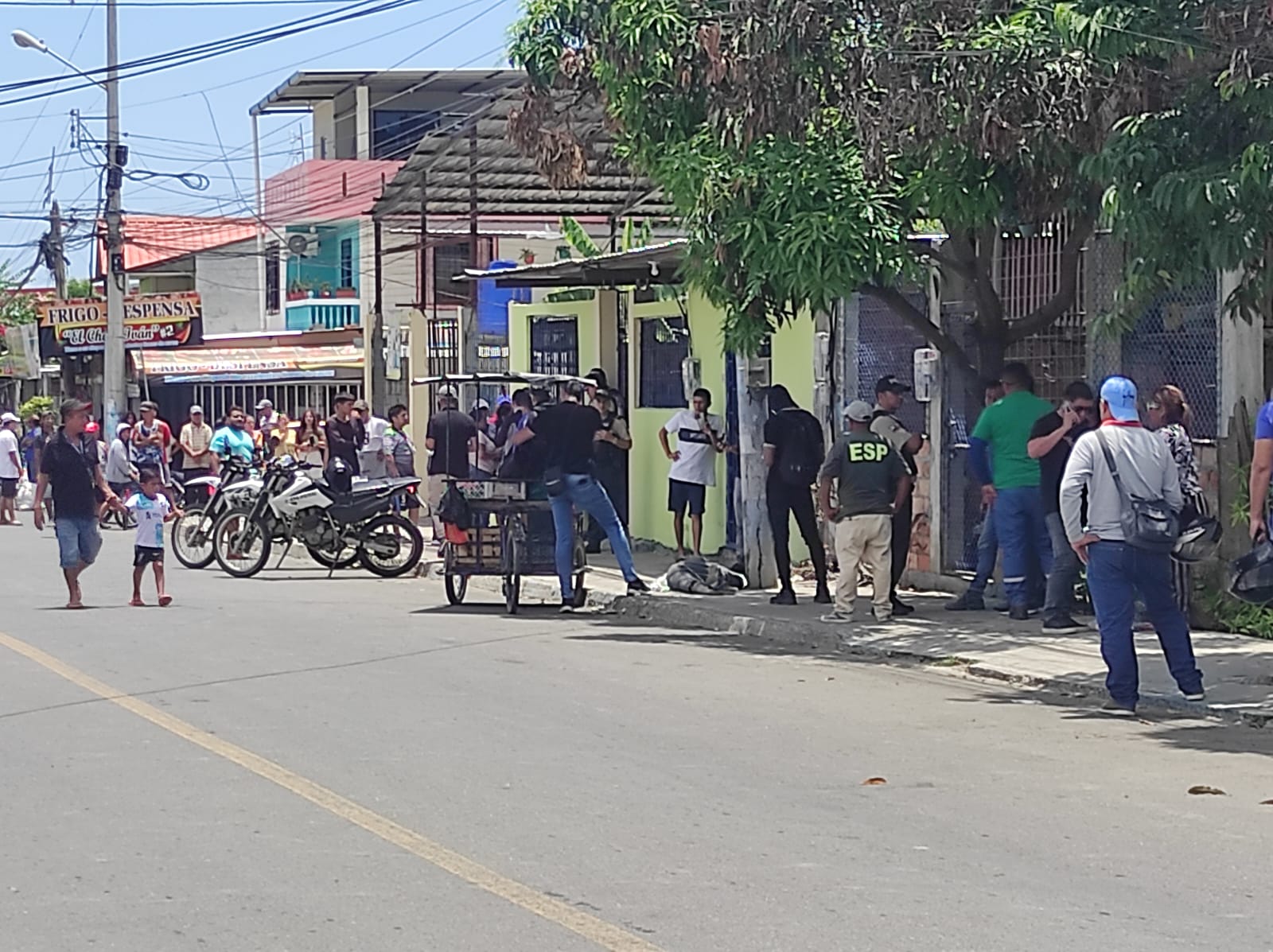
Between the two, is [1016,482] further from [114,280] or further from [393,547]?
[114,280]

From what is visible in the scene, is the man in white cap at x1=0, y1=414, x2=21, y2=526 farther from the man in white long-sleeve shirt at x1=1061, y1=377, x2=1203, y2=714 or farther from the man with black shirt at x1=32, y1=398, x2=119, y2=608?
the man in white long-sleeve shirt at x1=1061, y1=377, x2=1203, y2=714

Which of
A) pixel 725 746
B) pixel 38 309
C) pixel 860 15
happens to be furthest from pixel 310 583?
pixel 38 309

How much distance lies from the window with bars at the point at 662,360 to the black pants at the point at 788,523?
5.12m

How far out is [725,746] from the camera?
9.66 m

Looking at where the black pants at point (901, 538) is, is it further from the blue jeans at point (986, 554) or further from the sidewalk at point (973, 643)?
the blue jeans at point (986, 554)

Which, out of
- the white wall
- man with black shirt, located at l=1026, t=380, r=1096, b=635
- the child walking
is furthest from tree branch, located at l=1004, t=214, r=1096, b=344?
the white wall

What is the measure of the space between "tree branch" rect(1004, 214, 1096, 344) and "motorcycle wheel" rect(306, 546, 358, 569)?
819 cm

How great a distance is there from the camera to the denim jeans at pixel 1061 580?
14.0m

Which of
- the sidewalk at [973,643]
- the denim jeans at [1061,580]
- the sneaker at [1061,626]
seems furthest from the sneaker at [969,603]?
the sneaker at [1061,626]

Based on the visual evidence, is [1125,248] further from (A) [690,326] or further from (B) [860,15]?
(A) [690,326]

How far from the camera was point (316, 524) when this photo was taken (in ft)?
65.6

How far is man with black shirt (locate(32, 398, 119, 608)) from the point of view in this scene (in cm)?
1616

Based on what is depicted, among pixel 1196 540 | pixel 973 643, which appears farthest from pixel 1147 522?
pixel 973 643

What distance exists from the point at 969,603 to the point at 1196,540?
4.78 metres
